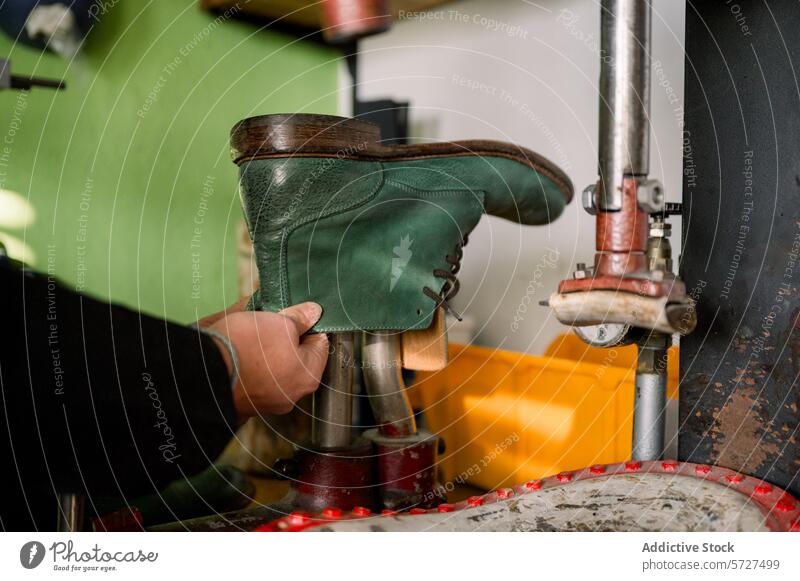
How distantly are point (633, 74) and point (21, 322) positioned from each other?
48 centimetres

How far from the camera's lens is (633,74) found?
1.71ft

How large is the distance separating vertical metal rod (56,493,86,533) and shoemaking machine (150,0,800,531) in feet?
0.56

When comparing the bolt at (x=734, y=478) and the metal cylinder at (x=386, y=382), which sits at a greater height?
the metal cylinder at (x=386, y=382)

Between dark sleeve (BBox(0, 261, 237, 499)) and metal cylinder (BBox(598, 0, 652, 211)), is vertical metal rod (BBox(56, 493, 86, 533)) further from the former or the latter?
metal cylinder (BBox(598, 0, 652, 211))

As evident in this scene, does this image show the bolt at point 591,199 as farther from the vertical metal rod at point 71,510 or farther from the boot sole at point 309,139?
the vertical metal rod at point 71,510

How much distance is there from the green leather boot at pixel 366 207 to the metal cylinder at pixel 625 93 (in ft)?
0.67

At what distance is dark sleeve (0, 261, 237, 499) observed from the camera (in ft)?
1.78

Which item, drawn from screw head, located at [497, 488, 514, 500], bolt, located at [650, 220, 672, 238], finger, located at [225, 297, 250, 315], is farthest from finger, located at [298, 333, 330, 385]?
bolt, located at [650, 220, 672, 238]

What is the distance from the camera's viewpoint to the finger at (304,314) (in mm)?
704

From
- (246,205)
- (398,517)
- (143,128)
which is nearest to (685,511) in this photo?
(398,517)

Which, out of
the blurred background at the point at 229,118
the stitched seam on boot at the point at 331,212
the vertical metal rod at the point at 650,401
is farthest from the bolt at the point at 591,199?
the blurred background at the point at 229,118

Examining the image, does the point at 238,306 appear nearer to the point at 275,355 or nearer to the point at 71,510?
the point at 275,355

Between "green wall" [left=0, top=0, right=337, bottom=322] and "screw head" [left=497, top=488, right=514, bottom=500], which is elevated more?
"green wall" [left=0, top=0, right=337, bottom=322]

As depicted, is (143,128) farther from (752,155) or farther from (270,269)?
(752,155)
